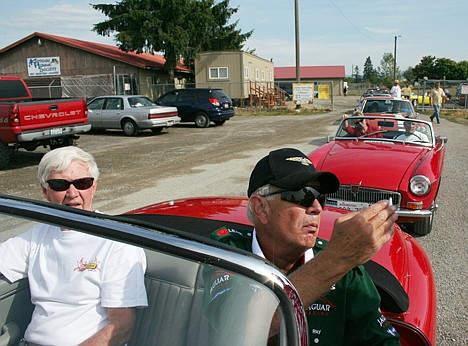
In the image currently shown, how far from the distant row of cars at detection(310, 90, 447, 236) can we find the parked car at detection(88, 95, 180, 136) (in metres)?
10.2

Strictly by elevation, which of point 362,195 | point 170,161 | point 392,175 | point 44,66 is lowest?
point 170,161

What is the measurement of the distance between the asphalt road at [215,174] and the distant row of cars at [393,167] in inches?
19.6

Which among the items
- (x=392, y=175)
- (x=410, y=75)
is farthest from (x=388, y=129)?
(x=410, y=75)

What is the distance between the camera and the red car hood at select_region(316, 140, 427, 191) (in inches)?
206

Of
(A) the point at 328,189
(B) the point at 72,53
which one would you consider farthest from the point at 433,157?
(B) the point at 72,53

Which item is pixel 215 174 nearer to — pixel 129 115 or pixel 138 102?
pixel 129 115

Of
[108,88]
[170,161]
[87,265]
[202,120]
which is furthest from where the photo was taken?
[108,88]

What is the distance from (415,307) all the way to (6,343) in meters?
1.89

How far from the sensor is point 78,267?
1.79 m

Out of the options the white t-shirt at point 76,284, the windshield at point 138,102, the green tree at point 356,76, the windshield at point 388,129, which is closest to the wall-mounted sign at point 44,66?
the windshield at point 138,102

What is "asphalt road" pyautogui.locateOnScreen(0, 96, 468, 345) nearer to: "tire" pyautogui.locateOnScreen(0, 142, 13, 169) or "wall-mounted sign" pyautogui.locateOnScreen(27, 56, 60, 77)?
"tire" pyautogui.locateOnScreen(0, 142, 13, 169)

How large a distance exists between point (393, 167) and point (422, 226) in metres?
0.77

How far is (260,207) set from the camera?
6.52ft

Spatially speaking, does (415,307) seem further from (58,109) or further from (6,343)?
(58,109)
